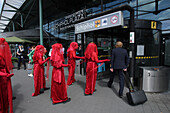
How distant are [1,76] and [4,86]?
24 cm

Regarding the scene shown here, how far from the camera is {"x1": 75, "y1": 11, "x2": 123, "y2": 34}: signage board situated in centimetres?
410

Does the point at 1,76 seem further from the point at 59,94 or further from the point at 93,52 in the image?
Answer: the point at 93,52

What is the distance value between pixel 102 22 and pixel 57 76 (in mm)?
3046

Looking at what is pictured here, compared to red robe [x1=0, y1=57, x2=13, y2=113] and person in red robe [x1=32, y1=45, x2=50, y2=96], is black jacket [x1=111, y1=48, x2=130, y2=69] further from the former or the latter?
red robe [x1=0, y1=57, x2=13, y2=113]

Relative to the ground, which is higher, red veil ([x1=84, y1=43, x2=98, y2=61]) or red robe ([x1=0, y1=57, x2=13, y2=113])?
red veil ([x1=84, y1=43, x2=98, y2=61])

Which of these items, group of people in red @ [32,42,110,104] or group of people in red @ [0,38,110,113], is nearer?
group of people in red @ [0,38,110,113]

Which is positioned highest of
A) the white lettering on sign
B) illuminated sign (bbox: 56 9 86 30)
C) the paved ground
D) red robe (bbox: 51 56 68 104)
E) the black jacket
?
illuminated sign (bbox: 56 9 86 30)

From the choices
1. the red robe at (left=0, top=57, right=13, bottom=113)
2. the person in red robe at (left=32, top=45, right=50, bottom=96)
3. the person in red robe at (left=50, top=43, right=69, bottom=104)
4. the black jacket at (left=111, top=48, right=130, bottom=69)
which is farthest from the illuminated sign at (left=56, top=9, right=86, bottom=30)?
the red robe at (left=0, top=57, right=13, bottom=113)

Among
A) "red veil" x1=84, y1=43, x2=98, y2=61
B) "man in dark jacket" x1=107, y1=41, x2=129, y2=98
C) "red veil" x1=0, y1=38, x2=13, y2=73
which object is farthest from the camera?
"red veil" x1=84, y1=43, x2=98, y2=61

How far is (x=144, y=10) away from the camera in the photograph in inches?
415

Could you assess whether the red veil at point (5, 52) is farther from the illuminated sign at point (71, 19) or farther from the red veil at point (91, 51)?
the illuminated sign at point (71, 19)

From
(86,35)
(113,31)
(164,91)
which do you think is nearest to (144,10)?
(113,31)

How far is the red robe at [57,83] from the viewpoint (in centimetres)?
319

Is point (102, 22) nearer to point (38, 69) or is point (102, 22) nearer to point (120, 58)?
point (120, 58)
